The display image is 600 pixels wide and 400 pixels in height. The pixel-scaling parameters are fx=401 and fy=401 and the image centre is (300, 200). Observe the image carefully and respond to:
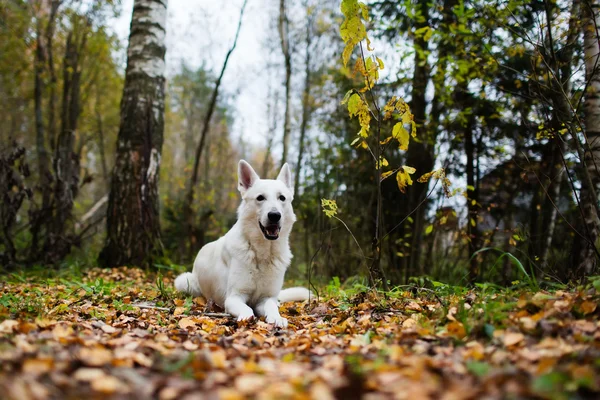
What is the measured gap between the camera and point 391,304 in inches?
138

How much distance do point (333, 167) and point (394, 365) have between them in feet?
25.4

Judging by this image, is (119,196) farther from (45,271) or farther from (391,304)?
(391,304)

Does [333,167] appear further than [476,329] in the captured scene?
Yes

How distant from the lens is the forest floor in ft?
4.74

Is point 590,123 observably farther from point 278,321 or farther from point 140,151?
point 140,151

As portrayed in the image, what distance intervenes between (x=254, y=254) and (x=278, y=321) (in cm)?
90

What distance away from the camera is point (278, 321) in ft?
11.2

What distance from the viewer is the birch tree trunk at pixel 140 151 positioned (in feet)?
21.2

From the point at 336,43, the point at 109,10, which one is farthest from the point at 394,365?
the point at 109,10

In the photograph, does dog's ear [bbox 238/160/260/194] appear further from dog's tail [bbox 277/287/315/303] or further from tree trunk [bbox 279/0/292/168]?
tree trunk [bbox 279/0/292/168]

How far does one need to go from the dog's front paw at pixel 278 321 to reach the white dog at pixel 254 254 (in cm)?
20

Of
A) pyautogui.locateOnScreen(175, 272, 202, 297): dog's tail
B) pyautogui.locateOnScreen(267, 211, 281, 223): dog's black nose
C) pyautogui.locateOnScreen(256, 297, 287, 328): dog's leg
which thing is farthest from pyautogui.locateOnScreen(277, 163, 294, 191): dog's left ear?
pyautogui.locateOnScreen(175, 272, 202, 297): dog's tail

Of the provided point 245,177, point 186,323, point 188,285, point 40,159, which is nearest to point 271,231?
point 245,177

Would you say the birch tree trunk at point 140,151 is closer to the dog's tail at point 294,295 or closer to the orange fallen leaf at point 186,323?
the dog's tail at point 294,295
